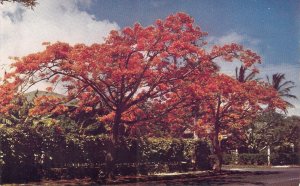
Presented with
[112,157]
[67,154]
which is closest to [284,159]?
[112,157]

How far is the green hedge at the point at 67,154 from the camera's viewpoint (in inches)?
779

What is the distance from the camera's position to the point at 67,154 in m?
22.6

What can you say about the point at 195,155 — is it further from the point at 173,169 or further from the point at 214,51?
the point at 214,51

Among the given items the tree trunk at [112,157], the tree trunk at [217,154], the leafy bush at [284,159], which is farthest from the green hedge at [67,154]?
the leafy bush at [284,159]

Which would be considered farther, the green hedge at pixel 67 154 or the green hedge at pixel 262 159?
the green hedge at pixel 262 159

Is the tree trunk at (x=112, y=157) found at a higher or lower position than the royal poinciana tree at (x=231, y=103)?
lower

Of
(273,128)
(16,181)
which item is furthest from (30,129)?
(273,128)

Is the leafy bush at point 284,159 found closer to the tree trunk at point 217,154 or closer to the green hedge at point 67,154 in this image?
the tree trunk at point 217,154

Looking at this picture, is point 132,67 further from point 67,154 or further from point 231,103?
point 231,103

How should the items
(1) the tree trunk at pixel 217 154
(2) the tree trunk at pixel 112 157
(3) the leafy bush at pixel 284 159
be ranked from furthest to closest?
(3) the leafy bush at pixel 284 159
(1) the tree trunk at pixel 217 154
(2) the tree trunk at pixel 112 157

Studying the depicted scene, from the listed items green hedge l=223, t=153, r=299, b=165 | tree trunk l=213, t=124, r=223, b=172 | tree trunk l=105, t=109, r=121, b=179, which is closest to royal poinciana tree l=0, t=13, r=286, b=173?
tree trunk l=105, t=109, r=121, b=179

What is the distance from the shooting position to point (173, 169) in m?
30.6

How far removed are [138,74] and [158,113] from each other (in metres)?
3.86

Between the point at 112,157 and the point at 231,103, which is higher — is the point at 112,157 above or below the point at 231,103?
below
